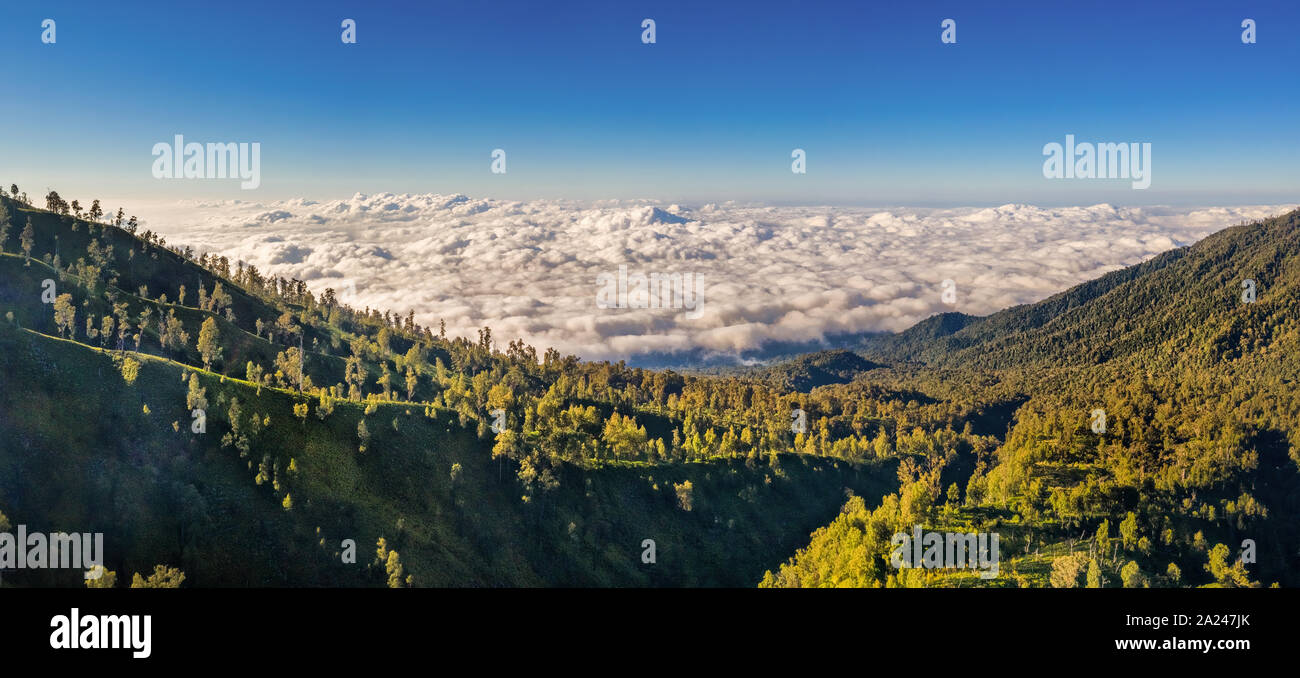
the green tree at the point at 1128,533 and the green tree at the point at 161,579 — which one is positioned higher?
the green tree at the point at 161,579

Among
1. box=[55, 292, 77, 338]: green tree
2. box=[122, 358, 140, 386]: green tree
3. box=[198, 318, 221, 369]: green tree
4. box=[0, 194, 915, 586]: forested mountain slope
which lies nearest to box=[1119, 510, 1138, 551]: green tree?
box=[0, 194, 915, 586]: forested mountain slope

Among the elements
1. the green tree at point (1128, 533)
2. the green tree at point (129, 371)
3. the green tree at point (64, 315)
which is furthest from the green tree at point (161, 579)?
the green tree at point (1128, 533)

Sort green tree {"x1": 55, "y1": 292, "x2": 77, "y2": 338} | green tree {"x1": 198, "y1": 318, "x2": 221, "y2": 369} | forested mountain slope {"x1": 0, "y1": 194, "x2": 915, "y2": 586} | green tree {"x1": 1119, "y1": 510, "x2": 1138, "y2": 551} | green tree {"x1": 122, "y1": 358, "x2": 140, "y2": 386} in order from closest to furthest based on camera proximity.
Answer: forested mountain slope {"x1": 0, "y1": 194, "x2": 915, "y2": 586} → green tree {"x1": 122, "y1": 358, "x2": 140, "y2": 386} → green tree {"x1": 1119, "y1": 510, "x2": 1138, "y2": 551} → green tree {"x1": 55, "y1": 292, "x2": 77, "y2": 338} → green tree {"x1": 198, "y1": 318, "x2": 221, "y2": 369}

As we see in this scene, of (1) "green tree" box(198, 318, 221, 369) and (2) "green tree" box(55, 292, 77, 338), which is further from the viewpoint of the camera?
(1) "green tree" box(198, 318, 221, 369)

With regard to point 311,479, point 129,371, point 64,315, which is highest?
point 64,315

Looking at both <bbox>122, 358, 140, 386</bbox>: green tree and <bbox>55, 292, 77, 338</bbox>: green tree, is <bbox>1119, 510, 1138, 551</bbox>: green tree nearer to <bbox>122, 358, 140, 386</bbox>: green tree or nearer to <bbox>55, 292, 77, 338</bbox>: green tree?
<bbox>122, 358, 140, 386</bbox>: green tree

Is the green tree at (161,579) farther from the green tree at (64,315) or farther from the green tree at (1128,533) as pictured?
the green tree at (1128,533)

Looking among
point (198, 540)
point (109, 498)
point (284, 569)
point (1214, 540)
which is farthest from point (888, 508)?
point (109, 498)

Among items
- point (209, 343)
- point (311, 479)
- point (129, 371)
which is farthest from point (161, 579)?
point (209, 343)

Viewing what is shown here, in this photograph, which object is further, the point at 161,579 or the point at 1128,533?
the point at 1128,533

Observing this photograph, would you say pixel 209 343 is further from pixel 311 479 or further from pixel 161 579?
pixel 161 579

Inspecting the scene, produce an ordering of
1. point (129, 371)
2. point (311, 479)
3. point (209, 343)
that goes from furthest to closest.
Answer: point (209, 343) < point (311, 479) < point (129, 371)
